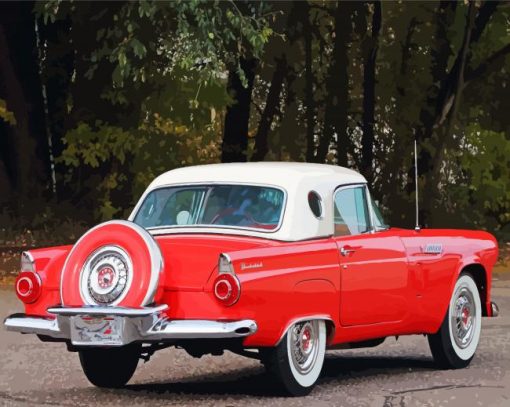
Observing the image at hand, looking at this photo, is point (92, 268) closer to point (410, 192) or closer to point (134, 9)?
point (134, 9)

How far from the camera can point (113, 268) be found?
1044cm

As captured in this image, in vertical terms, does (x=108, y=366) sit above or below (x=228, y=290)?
below

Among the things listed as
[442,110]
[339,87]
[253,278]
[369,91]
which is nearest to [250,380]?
[253,278]

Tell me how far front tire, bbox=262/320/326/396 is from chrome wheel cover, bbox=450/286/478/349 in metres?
2.05

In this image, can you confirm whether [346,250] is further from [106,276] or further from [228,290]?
[106,276]

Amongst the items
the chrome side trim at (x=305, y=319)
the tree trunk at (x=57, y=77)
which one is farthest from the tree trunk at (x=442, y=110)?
the chrome side trim at (x=305, y=319)

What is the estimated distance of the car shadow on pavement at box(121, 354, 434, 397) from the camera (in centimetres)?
1127

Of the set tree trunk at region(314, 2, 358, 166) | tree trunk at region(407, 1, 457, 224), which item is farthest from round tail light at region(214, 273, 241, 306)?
tree trunk at region(314, 2, 358, 166)

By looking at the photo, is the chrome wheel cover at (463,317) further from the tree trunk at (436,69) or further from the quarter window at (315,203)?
the tree trunk at (436,69)

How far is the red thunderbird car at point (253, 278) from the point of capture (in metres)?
10.2

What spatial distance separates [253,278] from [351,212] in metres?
1.87

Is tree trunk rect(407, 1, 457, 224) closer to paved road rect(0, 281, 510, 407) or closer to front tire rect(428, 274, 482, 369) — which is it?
paved road rect(0, 281, 510, 407)

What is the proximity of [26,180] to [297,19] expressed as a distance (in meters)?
7.39

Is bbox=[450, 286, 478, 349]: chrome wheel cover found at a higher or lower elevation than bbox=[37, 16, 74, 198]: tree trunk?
lower
